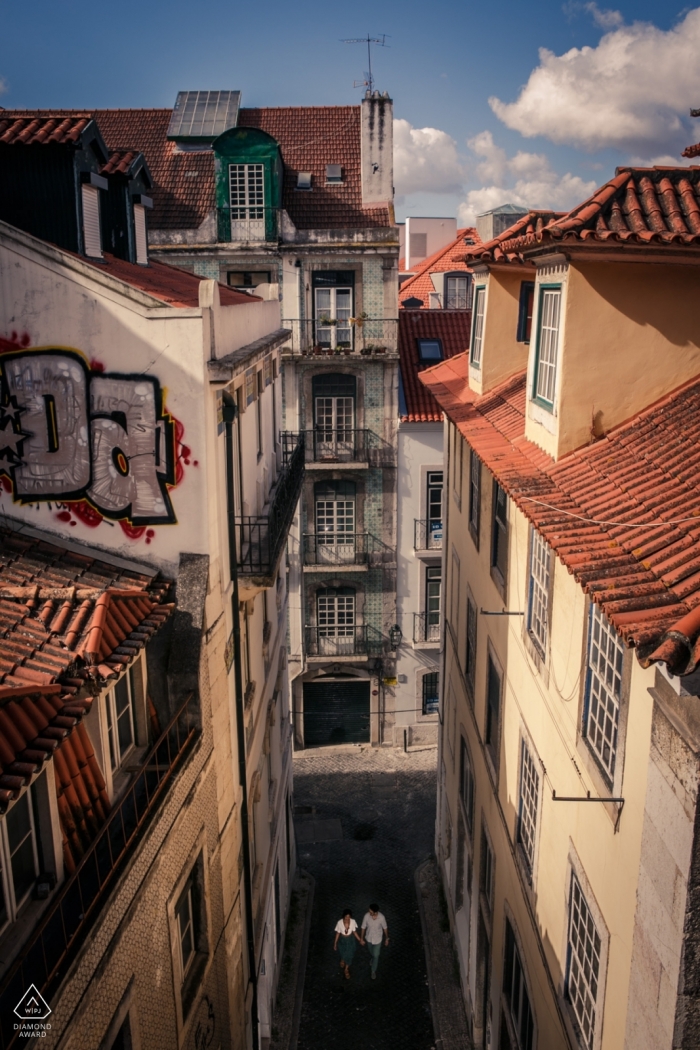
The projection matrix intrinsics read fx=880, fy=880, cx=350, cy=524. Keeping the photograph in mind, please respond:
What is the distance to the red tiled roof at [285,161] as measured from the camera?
28953 mm

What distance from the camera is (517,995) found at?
46.1 ft

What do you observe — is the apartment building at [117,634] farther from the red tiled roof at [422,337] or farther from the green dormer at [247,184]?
the red tiled roof at [422,337]

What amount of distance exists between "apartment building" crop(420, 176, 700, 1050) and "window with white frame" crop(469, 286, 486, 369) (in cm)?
87

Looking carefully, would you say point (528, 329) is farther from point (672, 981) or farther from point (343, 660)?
point (343, 660)

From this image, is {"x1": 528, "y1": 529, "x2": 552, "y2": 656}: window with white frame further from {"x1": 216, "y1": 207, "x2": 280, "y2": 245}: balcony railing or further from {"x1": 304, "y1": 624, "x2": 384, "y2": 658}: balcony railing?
{"x1": 216, "y1": 207, "x2": 280, "y2": 245}: balcony railing

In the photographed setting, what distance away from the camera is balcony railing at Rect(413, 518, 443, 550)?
3053 cm

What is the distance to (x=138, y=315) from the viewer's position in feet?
37.6

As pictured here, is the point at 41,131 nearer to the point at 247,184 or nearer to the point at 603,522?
the point at 603,522

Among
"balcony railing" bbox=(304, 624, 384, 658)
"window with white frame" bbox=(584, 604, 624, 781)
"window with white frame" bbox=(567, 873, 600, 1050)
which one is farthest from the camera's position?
"balcony railing" bbox=(304, 624, 384, 658)

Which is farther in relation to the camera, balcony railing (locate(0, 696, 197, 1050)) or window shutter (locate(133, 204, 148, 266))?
window shutter (locate(133, 204, 148, 266))

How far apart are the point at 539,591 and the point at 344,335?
60.0 feet

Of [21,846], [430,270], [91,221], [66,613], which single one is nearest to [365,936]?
[66,613]

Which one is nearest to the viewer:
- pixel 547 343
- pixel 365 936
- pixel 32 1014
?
pixel 32 1014

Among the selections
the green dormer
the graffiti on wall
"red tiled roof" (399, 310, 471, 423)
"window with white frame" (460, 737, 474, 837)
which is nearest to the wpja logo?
the graffiti on wall
